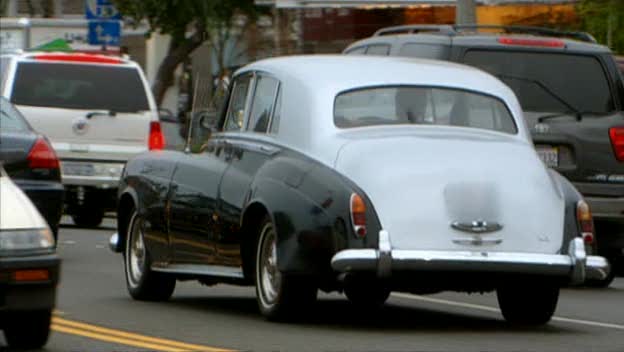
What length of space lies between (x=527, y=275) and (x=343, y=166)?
1.23m

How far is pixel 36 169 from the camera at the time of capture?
53.3 feet

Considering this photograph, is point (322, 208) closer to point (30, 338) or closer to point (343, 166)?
point (343, 166)

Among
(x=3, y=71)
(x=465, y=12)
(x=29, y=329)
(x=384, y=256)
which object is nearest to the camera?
(x=29, y=329)

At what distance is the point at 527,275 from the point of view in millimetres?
11414

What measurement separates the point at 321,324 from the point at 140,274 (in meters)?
2.50

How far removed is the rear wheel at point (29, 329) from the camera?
33.9 ft

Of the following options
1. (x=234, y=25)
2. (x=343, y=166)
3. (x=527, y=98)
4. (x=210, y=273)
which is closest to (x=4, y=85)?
(x=527, y=98)

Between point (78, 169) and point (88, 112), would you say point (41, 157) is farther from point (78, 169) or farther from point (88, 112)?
point (78, 169)

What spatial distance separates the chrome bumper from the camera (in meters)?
11.1

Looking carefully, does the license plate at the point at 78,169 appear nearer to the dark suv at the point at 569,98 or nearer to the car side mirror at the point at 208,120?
the dark suv at the point at 569,98

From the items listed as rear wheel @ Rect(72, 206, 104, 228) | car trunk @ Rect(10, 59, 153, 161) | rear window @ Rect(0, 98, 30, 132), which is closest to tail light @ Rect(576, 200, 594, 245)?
rear window @ Rect(0, 98, 30, 132)

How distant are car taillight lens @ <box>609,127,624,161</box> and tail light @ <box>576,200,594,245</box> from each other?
386 centimetres

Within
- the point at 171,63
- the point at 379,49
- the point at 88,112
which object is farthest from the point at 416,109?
the point at 171,63

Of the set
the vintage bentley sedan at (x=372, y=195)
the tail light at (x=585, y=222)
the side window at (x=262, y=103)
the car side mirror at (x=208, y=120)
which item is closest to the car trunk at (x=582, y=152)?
the vintage bentley sedan at (x=372, y=195)
